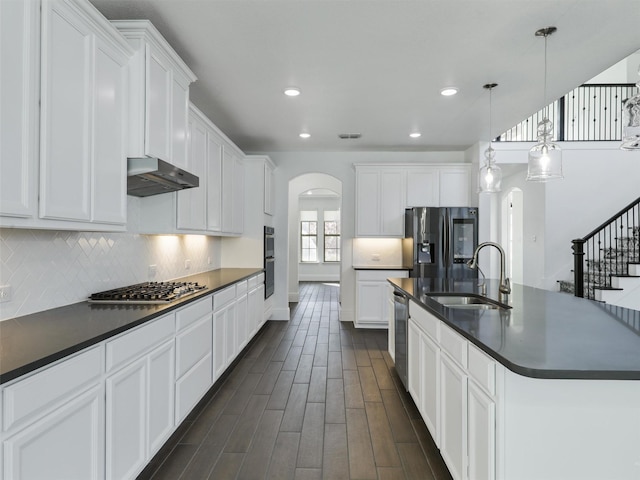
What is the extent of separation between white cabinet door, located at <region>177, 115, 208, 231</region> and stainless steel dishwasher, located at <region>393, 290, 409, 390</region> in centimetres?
206

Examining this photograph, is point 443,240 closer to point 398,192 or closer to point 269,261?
point 398,192

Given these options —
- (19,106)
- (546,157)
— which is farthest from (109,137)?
(546,157)

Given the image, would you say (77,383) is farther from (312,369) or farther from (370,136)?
(370,136)

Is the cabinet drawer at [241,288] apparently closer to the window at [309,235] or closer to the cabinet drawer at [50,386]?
the cabinet drawer at [50,386]

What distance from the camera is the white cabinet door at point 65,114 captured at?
1.58m

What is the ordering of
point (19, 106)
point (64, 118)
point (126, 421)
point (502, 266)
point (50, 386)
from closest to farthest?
point (50, 386)
point (19, 106)
point (64, 118)
point (126, 421)
point (502, 266)

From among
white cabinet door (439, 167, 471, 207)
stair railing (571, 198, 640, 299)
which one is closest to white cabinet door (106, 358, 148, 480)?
white cabinet door (439, 167, 471, 207)

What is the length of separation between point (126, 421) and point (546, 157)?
3.06m

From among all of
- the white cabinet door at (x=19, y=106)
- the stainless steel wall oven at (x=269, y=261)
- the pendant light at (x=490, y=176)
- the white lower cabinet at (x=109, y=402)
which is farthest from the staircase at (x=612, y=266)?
the white cabinet door at (x=19, y=106)

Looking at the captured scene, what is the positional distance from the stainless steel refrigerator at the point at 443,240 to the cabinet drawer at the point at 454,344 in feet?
11.1

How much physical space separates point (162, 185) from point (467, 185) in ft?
15.4

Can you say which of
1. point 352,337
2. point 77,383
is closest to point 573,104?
point 352,337

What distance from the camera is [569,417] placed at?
4.33 ft

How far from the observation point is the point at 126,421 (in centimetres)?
179
